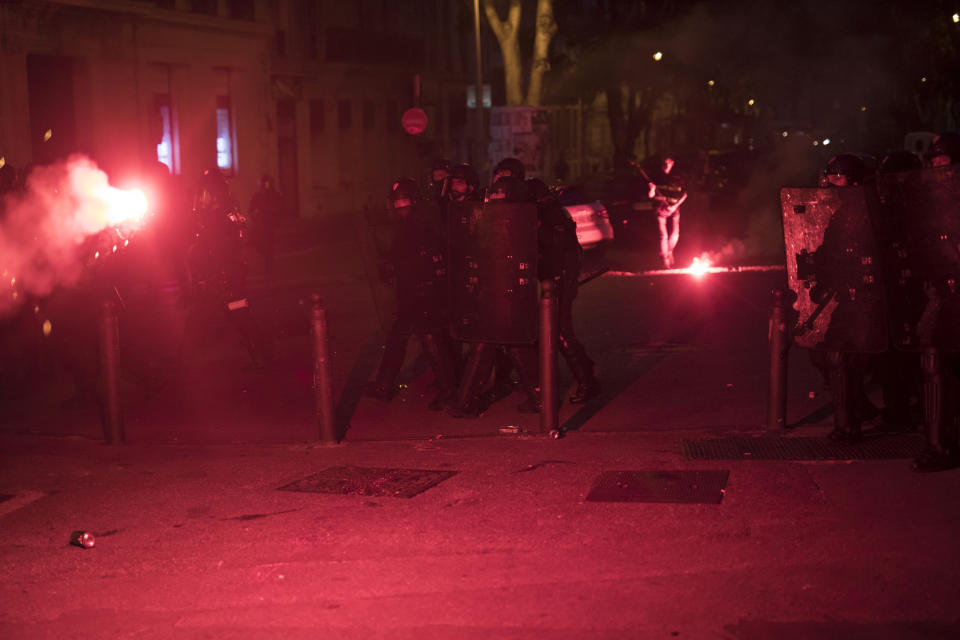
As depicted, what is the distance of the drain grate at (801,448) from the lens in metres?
7.85

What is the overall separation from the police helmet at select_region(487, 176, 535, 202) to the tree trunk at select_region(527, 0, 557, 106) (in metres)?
20.9

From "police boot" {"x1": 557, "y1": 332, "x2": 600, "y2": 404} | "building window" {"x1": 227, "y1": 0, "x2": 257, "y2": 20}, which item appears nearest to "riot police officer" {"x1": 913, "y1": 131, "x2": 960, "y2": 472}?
"police boot" {"x1": 557, "y1": 332, "x2": 600, "y2": 404}

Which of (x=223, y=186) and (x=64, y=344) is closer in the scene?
Result: (x=64, y=344)

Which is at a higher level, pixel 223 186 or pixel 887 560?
pixel 223 186

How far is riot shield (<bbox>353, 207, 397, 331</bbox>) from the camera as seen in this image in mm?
10406

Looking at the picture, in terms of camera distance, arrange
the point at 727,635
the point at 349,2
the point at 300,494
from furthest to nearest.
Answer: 1. the point at 349,2
2. the point at 300,494
3. the point at 727,635

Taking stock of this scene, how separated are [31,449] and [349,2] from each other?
107ft

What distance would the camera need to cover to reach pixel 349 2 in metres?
40.2

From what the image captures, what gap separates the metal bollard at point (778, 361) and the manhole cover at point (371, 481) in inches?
89.5

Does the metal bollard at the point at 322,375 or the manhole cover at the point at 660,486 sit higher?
the metal bollard at the point at 322,375

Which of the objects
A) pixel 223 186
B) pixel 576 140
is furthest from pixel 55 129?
pixel 576 140

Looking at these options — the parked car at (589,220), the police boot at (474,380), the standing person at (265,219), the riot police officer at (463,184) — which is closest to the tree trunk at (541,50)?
the parked car at (589,220)

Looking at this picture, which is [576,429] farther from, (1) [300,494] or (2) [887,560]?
(2) [887,560]

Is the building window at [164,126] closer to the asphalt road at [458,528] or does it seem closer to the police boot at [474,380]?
the asphalt road at [458,528]
